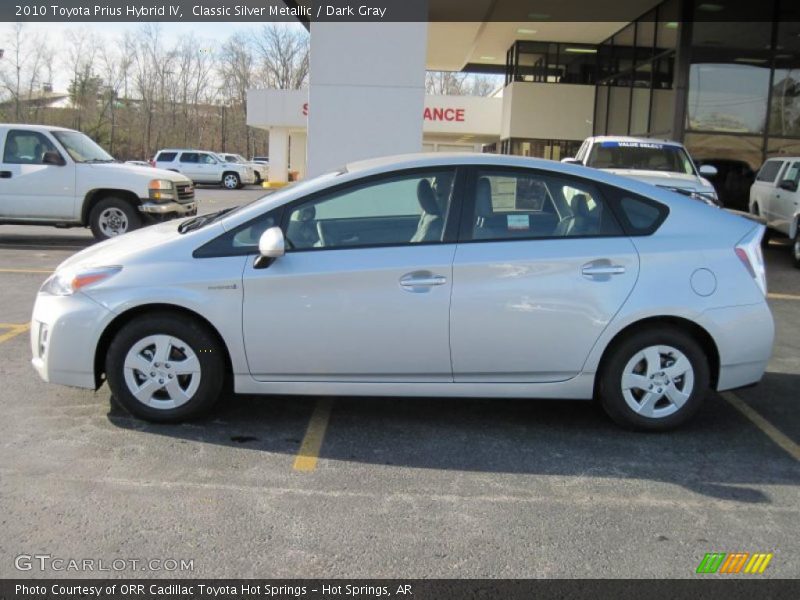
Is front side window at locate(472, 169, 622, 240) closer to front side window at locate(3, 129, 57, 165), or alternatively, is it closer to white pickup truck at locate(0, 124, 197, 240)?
white pickup truck at locate(0, 124, 197, 240)

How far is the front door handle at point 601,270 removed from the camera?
4422 mm

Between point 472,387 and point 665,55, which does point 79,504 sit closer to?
point 472,387

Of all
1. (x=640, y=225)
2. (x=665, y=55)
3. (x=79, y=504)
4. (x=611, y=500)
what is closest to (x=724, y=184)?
(x=665, y=55)

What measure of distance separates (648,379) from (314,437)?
2.03m

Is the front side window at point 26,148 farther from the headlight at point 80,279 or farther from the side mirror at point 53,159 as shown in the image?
the headlight at point 80,279

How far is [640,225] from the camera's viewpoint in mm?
4586

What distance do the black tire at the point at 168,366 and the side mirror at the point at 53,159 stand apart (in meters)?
8.57

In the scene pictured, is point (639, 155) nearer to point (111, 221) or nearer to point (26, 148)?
point (111, 221)

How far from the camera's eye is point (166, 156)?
1428 inches

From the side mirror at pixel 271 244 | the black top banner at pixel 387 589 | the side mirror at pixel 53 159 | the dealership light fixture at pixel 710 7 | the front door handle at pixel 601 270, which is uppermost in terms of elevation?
the dealership light fixture at pixel 710 7

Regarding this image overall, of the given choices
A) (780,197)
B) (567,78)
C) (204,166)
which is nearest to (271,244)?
(780,197)

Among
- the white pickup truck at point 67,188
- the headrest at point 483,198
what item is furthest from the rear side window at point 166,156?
the headrest at point 483,198

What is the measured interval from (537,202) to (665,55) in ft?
52.2

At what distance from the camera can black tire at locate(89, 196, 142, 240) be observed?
11.9 metres
